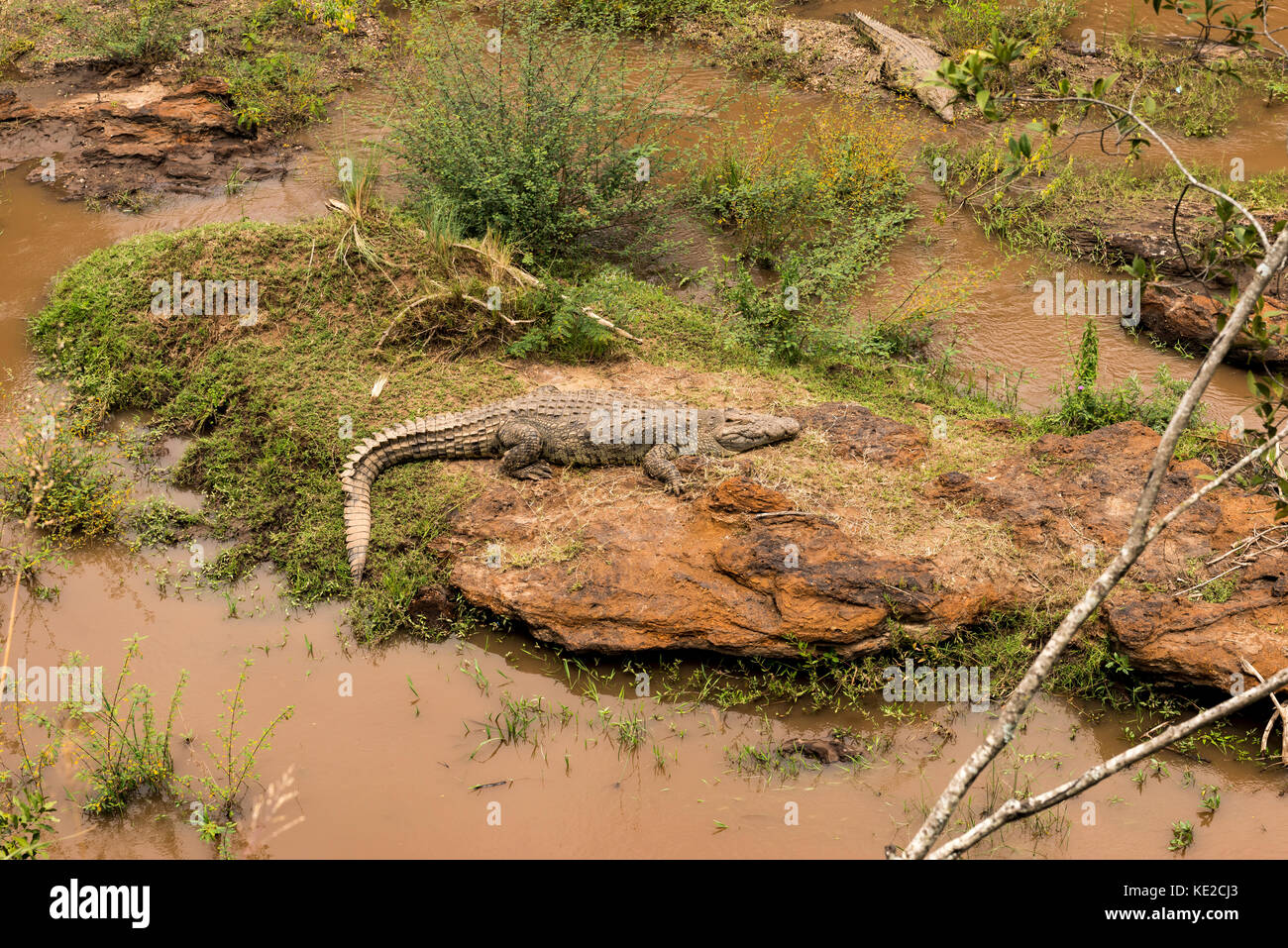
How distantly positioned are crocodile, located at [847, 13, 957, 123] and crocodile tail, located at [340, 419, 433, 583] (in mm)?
7441

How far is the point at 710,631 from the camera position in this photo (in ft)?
A: 18.7

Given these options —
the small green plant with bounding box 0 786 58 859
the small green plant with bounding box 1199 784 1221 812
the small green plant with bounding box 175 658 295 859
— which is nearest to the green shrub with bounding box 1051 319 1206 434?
the small green plant with bounding box 1199 784 1221 812

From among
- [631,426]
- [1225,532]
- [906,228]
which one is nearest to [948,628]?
[1225,532]

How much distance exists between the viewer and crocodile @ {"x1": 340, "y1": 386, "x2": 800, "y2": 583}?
6855mm

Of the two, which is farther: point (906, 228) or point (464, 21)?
point (464, 21)

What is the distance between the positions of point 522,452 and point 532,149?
3334mm

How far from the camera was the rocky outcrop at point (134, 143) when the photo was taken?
990 cm

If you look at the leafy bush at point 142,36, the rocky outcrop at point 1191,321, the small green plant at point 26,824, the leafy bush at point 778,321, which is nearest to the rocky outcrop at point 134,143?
the leafy bush at point 142,36

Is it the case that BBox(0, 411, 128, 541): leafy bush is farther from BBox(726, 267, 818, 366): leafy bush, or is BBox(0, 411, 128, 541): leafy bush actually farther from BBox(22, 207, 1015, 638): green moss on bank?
BBox(726, 267, 818, 366): leafy bush

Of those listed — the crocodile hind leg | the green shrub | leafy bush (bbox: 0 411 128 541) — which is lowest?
leafy bush (bbox: 0 411 128 541)

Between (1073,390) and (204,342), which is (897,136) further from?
(204,342)

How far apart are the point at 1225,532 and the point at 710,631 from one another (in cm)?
332

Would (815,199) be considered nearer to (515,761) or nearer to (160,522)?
(515,761)

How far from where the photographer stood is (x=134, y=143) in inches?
403
